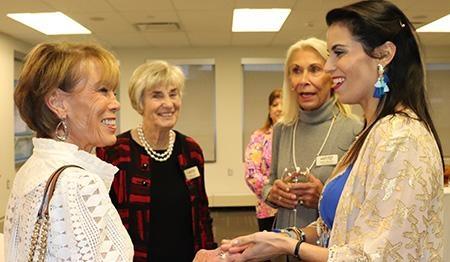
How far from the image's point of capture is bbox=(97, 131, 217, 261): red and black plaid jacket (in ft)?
7.54

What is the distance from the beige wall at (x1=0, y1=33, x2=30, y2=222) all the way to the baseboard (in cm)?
366

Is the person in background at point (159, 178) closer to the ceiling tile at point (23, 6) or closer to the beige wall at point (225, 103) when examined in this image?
the ceiling tile at point (23, 6)

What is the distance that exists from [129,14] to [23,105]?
5.19m

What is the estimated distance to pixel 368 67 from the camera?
1.42m

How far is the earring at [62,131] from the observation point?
4.31 ft

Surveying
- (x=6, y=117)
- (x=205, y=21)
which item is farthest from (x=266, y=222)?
(x=6, y=117)

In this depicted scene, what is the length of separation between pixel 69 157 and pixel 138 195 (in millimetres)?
1136

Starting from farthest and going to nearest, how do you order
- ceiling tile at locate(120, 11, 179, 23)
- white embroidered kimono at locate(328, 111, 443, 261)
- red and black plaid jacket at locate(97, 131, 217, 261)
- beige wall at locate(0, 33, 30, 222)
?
beige wall at locate(0, 33, 30, 222)
ceiling tile at locate(120, 11, 179, 23)
red and black plaid jacket at locate(97, 131, 217, 261)
white embroidered kimono at locate(328, 111, 443, 261)

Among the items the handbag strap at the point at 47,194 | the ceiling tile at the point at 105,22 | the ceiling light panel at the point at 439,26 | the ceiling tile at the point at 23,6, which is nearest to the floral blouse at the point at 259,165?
the handbag strap at the point at 47,194

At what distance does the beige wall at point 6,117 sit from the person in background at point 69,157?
6.93 meters

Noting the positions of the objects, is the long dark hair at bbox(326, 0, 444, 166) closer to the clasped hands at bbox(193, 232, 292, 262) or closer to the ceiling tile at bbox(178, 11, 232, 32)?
the clasped hands at bbox(193, 232, 292, 262)

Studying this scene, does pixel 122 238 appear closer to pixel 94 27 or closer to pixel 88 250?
pixel 88 250

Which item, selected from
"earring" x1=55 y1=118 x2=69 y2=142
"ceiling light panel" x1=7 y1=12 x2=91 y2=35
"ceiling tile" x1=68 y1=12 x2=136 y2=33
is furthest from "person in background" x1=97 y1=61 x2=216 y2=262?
"ceiling light panel" x1=7 y1=12 x2=91 y2=35

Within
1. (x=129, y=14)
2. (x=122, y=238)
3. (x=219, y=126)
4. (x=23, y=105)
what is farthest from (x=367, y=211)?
(x=219, y=126)
